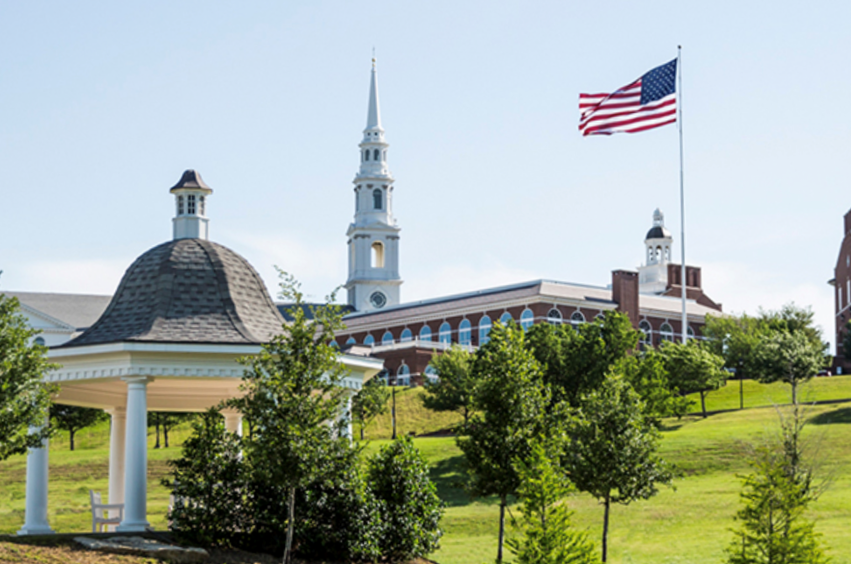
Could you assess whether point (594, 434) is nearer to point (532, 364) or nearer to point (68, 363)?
point (532, 364)

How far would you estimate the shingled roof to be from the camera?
76.1ft

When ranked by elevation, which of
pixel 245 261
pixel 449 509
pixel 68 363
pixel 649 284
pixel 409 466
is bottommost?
pixel 449 509

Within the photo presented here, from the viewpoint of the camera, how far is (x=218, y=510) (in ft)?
70.3

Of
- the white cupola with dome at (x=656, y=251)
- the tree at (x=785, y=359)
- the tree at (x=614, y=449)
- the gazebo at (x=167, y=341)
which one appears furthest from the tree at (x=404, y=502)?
the white cupola with dome at (x=656, y=251)

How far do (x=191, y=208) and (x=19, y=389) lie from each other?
6.76m

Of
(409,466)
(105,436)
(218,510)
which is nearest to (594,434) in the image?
(409,466)

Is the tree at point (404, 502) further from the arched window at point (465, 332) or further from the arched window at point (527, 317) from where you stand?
the arched window at point (465, 332)

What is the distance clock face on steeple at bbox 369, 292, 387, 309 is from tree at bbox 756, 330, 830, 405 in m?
60.3

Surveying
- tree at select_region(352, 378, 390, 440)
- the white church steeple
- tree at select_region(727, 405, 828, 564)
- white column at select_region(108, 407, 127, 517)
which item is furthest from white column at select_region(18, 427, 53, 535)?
the white church steeple

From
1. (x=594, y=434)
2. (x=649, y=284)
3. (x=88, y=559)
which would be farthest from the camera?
(x=649, y=284)

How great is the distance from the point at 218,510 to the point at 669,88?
41838mm

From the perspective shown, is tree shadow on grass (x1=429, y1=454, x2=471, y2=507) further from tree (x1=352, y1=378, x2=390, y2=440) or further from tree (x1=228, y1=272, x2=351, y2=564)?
tree (x1=228, y1=272, x2=351, y2=564)

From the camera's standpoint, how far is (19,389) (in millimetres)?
20750

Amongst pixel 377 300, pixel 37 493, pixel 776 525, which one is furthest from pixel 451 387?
pixel 377 300
